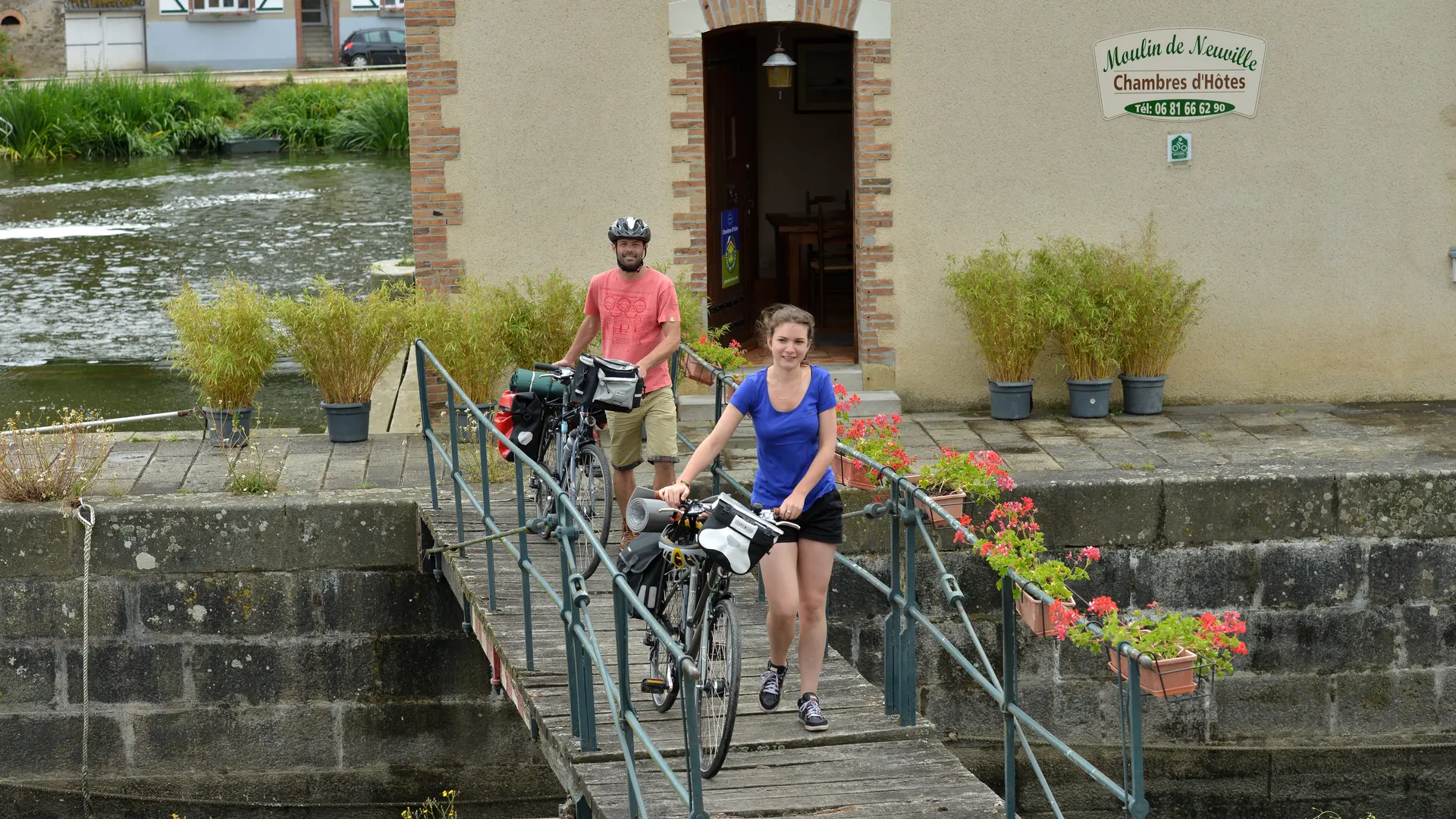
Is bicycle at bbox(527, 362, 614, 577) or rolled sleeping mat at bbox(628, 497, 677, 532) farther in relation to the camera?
bicycle at bbox(527, 362, 614, 577)

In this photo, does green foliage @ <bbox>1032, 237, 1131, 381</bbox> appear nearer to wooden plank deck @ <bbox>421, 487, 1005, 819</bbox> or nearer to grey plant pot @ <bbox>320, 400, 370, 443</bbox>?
grey plant pot @ <bbox>320, 400, 370, 443</bbox>

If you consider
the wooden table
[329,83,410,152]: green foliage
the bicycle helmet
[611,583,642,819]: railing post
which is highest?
[329,83,410,152]: green foliage

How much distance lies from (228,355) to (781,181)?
20.4ft

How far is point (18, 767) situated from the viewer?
28.7 ft

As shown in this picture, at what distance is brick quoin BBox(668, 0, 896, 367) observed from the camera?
11.2 meters

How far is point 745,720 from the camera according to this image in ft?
20.2

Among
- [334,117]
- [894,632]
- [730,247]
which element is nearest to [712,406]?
[730,247]

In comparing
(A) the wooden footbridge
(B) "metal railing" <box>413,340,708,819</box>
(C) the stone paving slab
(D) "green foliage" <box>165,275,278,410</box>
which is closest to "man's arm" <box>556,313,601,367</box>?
(B) "metal railing" <box>413,340,708,819</box>

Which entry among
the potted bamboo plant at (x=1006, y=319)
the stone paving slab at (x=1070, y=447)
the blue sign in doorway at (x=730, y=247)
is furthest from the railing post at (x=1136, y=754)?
the blue sign in doorway at (x=730, y=247)

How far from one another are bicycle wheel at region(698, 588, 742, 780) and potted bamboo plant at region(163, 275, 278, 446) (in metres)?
5.29

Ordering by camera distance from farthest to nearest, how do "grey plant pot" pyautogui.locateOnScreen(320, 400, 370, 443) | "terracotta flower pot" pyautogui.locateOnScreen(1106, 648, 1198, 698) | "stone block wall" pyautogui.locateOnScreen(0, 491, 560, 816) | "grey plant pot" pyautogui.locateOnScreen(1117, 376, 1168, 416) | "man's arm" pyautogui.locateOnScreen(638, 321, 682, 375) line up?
"grey plant pot" pyautogui.locateOnScreen(1117, 376, 1168, 416) → "grey plant pot" pyautogui.locateOnScreen(320, 400, 370, 443) → "stone block wall" pyautogui.locateOnScreen(0, 491, 560, 816) → "man's arm" pyautogui.locateOnScreen(638, 321, 682, 375) → "terracotta flower pot" pyautogui.locateOnScreen(1106, 648, 1198, 698)

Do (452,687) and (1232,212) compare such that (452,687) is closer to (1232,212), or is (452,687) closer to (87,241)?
(1232,212)

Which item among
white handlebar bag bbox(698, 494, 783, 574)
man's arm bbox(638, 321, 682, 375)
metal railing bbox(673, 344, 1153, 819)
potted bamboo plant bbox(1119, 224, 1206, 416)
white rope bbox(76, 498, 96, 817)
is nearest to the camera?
metal railing bbox(673, 344, 1153, 819)

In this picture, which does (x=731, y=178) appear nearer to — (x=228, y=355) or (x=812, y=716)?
(x=228, y=355)
